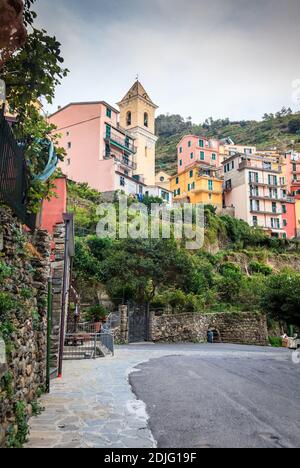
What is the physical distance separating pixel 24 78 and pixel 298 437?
23.5ft

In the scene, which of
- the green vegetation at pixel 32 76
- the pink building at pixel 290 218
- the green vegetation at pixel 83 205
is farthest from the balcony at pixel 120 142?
the green vegetation at pixel 32 76

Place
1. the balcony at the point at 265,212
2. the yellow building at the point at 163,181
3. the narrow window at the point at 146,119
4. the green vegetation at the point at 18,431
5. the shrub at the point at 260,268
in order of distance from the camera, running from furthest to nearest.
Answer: the yellow building at the point at 163,181 → the narrow window at the point at 146,119 → the balcony at the point at 265,212 → the shrub at the point at 260,268 → the green vegetation at the point at 18,431

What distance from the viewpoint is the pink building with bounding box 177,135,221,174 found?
6262 centimetres

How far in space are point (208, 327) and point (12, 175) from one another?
25.3m

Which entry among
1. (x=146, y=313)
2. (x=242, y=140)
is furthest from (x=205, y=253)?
(x=242, y=140)

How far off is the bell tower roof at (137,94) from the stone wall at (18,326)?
5570cm

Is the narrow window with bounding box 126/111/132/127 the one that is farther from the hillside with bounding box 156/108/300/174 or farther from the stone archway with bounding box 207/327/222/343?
the stone archway with bounding box 207/327/222/343

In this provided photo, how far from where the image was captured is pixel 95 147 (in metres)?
46.8

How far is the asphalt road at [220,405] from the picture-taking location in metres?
5.27

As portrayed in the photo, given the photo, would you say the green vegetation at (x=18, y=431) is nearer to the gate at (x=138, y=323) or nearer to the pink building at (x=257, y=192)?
the gate at (x=138, y=323)

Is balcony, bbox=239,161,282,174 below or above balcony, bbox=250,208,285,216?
above

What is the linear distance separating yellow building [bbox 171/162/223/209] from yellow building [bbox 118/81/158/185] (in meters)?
6.05

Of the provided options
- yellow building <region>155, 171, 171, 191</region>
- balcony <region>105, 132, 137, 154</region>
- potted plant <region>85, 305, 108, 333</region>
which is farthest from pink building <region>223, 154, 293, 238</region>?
potted plant <region>85, 305, 108, 333</region>

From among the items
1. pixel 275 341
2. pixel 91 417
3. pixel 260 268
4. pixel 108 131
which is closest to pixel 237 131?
pixel 108 131
